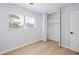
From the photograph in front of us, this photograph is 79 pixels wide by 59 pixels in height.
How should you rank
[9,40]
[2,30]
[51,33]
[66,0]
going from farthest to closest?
[9,40]
[2,30]
[51,33]
[66,0]

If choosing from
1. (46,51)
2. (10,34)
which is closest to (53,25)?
(46,51)

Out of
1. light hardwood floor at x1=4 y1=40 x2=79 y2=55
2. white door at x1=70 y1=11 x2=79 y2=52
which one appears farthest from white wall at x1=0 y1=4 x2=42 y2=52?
white door at x1=70 y1=11 x2=79 y2=52

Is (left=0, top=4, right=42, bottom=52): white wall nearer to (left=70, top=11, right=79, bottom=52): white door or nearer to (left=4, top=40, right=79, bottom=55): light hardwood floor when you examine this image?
(left=4, top=40, right=79, bottom=55): light hardwood floor

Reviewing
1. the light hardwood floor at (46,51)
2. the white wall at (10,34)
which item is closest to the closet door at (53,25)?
the light hardwood floor at (46,51)

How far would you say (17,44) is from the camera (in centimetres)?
160

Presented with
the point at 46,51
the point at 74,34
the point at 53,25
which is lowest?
the point at 46,51

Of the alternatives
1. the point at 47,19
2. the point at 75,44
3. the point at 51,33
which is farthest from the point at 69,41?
the point at 47,19

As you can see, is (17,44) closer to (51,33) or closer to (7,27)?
(7,27)

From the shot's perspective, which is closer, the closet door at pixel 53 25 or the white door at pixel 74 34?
the closet door at pixel 53 25

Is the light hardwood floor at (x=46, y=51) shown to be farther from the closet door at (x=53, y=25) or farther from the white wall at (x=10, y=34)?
the white wall at (x=10, y=34)

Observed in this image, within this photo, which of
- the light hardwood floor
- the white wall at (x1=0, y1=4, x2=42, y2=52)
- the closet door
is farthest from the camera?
the white wall at (x1=0, y1=4, x2=42, y2=52)

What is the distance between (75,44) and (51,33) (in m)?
0.62

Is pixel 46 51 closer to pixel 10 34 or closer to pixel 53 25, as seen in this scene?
pixel 53 25

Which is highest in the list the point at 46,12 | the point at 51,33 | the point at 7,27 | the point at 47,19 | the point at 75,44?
the point at 46,12
